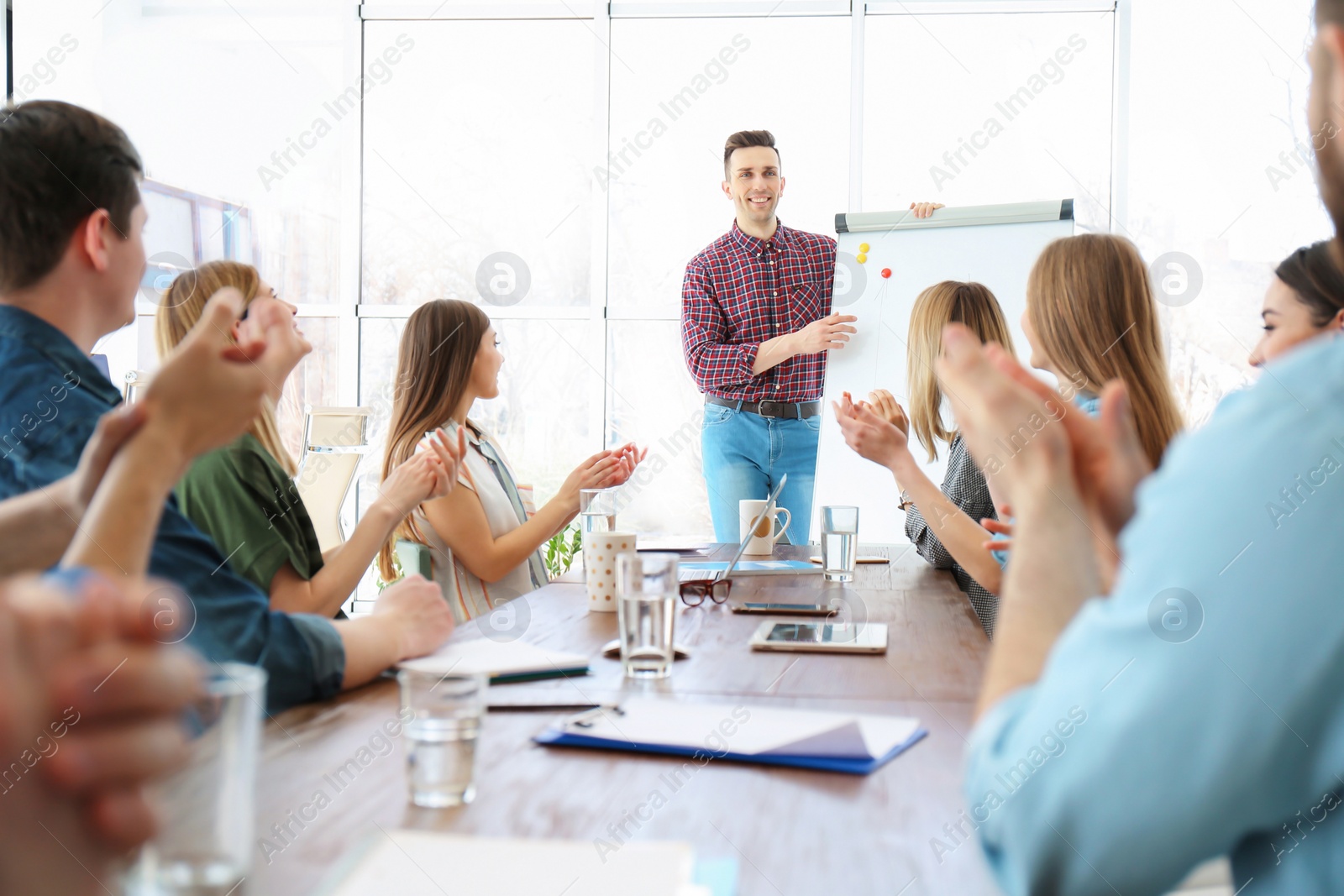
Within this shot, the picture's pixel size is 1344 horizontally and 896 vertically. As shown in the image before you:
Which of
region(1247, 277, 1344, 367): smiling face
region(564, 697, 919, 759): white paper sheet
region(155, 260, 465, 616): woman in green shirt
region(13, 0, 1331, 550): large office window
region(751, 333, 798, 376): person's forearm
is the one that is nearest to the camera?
region(564, 697, 919, 759): white paper sheet

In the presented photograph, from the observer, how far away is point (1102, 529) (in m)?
0.77

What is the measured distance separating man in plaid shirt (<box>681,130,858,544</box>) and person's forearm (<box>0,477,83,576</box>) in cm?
288

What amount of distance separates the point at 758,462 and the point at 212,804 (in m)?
3.39

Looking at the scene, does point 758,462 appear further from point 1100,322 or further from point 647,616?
point 647,616

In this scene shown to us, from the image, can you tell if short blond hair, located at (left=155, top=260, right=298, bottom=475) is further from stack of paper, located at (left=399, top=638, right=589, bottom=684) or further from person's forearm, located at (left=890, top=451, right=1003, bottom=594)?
person's forearm, located at (left=890, top=451, right=1003, bottom=594)

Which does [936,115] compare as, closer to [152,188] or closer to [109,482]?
[152,188]

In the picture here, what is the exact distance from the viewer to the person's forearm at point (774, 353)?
374 cm

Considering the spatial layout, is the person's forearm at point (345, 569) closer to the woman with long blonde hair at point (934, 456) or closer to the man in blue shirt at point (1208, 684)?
the woman with long blonde hair at point (934, 456)

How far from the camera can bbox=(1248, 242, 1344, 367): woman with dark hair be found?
2092 mm

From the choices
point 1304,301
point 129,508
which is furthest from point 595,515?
point 1304,301

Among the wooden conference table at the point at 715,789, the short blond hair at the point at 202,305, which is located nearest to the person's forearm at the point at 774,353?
the short blond hair at the point at 202,305

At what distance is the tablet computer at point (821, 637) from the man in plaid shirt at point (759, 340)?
2.24m

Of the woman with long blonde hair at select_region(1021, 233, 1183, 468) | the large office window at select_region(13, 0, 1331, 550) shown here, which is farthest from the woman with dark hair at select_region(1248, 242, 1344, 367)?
the large office window at select_region(13, 0, 1331, 550)

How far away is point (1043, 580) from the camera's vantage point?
69 centimetres
